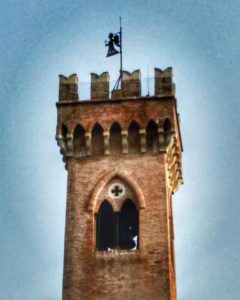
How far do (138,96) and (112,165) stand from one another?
2533 millimetres

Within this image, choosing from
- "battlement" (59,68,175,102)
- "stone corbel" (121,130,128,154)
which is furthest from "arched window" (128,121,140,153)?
"battlement" (59,68,175,102)

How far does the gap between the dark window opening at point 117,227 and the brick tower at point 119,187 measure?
0.03 m

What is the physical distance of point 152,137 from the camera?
28.0 m

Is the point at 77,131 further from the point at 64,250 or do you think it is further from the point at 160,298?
the point at 160,298

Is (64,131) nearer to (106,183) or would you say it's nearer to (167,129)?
(106,183)

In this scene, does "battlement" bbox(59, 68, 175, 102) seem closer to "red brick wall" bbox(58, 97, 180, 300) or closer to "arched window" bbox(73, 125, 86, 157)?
"red brick wall" bbox(58, 97, 180, 300)

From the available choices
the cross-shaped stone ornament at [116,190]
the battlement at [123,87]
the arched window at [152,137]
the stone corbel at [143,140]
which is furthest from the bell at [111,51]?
the cross-shaped stone ornament at [116,190]

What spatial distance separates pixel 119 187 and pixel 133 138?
1.74m

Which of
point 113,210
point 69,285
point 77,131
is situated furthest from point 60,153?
point 69,285

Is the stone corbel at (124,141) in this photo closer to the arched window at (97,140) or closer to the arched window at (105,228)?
the arched window at (97,140)

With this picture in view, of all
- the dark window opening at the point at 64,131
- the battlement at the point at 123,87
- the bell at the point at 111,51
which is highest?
the bell at the point at 111,51

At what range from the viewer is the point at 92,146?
2816cm

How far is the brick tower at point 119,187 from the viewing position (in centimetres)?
2608

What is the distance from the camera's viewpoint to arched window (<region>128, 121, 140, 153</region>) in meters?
28.0
